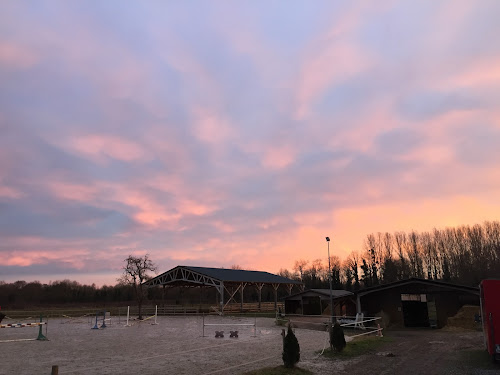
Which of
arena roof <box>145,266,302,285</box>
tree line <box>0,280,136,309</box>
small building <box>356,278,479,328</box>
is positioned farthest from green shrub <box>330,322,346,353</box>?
tree line <box>0,280,136,309</box>

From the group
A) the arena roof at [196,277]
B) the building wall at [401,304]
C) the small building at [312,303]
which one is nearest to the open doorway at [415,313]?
the building wall at [401,304]

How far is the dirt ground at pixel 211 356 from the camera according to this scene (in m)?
13.0

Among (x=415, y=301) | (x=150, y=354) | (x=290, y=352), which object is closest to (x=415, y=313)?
(x=415, y=301)

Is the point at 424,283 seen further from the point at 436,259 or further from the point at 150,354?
the point at 436,259

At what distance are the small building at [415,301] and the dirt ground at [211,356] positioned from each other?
451 centimetres

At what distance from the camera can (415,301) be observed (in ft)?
104

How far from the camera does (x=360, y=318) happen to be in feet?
89.0

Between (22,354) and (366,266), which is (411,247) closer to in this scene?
(366,266)

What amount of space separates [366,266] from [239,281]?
172ft

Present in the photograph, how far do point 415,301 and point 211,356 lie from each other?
907 inches

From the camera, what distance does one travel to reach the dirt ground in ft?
42.5

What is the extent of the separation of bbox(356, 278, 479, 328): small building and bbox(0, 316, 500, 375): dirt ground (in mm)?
4514

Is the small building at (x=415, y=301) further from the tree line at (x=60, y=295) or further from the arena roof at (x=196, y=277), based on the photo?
the tree line at (x=60, y=295)

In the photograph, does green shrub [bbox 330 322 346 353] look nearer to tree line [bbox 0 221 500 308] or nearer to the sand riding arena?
the sand riding arena
